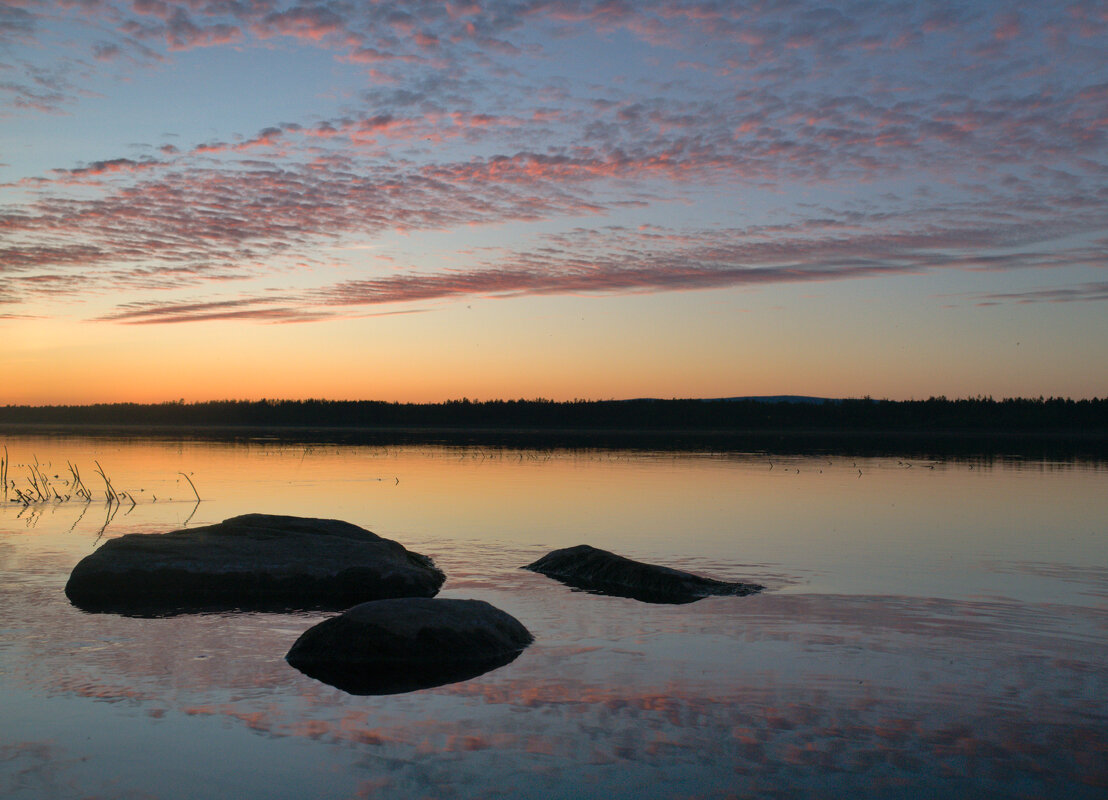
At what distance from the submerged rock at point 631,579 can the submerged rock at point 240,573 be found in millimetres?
1861

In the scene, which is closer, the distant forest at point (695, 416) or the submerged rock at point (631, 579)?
the submerged rock at point (631, 579)

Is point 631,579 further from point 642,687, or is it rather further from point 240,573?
point 240,573

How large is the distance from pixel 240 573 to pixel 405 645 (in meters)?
4.03

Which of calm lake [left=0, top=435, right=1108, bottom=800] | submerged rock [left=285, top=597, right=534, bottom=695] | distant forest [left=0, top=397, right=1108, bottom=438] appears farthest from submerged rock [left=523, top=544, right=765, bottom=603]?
distant forest [left=0, top=397, right=1108, bottom=438]

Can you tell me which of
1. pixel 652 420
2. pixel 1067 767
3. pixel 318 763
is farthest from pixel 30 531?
pixel 652 420

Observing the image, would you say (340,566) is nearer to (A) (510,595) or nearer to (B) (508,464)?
(A) (510,595)

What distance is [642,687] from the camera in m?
7.70

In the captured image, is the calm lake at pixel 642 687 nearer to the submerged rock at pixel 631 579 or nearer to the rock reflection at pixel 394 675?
the rock reflection at pixel 394 675

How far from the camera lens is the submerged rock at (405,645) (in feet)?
27.0

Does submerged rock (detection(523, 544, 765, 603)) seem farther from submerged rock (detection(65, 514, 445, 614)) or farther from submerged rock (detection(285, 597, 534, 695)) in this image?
submerged rock (detection(285, 597, 534, 695))

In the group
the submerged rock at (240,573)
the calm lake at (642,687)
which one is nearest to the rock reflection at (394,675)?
the calm lake at (642,687)

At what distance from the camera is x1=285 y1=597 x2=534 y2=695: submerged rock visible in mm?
8219

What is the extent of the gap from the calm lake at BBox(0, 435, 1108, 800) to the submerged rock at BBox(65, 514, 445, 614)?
534mm

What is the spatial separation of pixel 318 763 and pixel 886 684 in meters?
4.70
